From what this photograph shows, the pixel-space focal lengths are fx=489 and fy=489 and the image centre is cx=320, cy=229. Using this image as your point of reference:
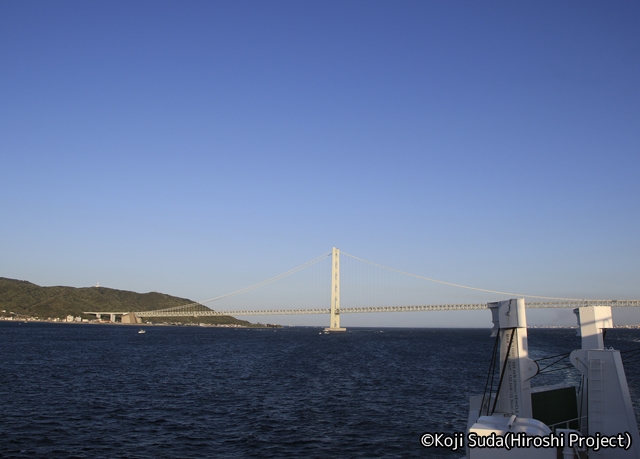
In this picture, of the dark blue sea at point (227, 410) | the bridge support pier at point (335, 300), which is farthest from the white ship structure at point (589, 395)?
the bridge support pier at point (335, 300)

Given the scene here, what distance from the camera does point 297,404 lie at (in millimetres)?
27297

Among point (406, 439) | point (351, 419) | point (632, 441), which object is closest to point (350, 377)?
point (351, 419)

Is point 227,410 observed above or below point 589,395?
below

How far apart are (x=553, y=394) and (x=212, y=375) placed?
105 feet

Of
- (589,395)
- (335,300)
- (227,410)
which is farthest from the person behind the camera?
(335,300)

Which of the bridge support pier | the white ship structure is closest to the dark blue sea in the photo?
the white ship structure

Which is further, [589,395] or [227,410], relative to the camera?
[227,410]

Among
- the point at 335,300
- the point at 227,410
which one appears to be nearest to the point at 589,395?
the point at 227,410

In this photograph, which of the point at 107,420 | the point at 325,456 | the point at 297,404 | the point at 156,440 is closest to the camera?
the point at 325,456

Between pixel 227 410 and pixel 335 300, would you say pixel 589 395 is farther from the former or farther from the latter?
pixel 335 300

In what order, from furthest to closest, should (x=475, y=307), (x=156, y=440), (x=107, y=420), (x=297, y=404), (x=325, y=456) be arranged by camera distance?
(x=475, y=307) < (x=297, y=404) < (x=107, y=420) < (x=156, y=440) < (x=325, y=456)

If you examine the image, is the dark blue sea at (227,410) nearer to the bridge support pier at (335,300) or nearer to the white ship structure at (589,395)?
the white ship structure at (589,395)

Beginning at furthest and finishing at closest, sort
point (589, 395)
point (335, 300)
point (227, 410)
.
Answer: point (335, 300)
point (227, 410)
point (589, 395)

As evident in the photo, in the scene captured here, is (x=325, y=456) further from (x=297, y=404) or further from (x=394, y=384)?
(x=394, y=384)
